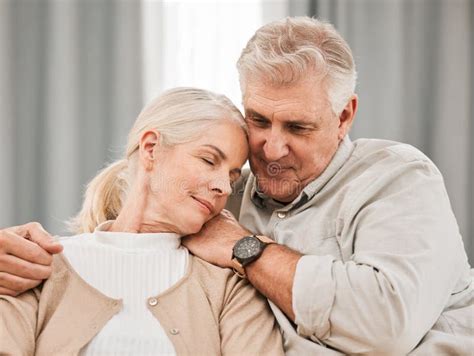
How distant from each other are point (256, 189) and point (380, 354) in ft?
1.85

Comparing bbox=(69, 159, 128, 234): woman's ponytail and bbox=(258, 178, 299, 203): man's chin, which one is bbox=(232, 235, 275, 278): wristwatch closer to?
bbox=(258, 178, 299, 203): man's chin

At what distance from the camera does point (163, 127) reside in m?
1.70

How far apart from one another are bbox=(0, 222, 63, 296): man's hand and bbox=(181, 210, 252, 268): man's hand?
1.03 feet

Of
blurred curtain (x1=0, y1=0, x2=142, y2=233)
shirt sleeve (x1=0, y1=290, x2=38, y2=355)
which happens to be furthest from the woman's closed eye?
blurred curtain (x1=0, y1=0, x2=142, y2=233)

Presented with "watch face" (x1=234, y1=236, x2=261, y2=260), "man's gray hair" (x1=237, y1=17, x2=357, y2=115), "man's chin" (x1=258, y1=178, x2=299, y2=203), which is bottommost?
"watch face" (x1=234, y1=236, x2=261, y2=260)

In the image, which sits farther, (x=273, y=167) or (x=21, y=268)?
(x=273, y=167)

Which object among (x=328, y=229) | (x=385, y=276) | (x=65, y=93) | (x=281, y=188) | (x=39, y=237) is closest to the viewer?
(x=385, y=276)

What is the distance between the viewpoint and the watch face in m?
1.59

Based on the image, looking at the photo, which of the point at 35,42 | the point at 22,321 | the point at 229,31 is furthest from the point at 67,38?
the point at 22,321

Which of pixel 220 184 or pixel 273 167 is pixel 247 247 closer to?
pixel 220 184

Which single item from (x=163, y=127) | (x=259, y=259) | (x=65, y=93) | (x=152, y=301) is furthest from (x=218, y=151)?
(x=65, y=93)

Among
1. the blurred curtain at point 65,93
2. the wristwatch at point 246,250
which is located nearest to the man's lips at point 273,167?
the wristwatch at point 246,250

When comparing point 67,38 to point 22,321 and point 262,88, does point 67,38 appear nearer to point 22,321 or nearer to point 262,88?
point 262,88

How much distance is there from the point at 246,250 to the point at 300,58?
0.46 metres
